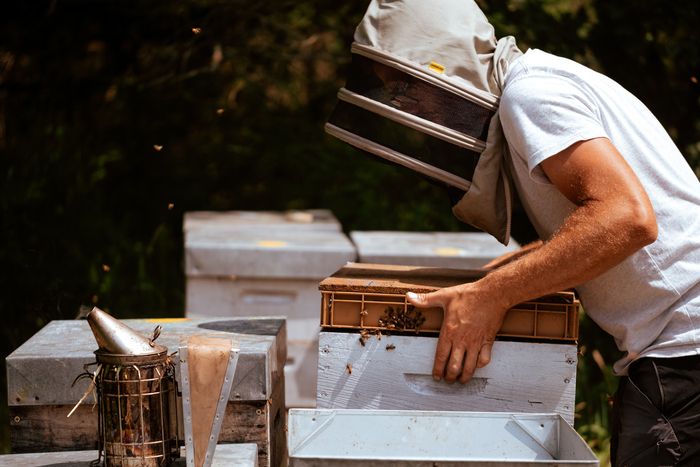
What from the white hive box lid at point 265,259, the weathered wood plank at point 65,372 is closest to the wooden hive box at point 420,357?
the weathered wood plank at point 65,372

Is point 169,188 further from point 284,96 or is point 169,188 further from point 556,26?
point 556,26

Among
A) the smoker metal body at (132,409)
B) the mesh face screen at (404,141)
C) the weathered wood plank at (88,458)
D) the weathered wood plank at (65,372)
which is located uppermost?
the mesh face screen at (404,141)

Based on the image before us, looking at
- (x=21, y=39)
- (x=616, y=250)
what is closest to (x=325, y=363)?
(x=616, y=250)

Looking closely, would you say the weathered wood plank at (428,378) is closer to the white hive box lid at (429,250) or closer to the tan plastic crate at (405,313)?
the tan plastic crate at (405,313)

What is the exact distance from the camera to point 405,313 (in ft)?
6.63

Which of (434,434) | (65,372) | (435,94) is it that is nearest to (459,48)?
(435,94)

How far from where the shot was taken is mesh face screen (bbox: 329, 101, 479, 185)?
6.93 ft

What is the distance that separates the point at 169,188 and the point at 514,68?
443 centimetres

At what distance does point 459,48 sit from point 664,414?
0.92 metres

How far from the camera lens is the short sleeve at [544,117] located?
1.88m

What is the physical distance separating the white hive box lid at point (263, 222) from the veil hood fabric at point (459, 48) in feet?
7.55

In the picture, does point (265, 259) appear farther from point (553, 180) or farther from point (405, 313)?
point (553, 180)

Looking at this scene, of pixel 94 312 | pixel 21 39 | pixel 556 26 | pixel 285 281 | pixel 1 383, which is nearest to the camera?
pixel 94 312

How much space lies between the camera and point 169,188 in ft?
20.3
